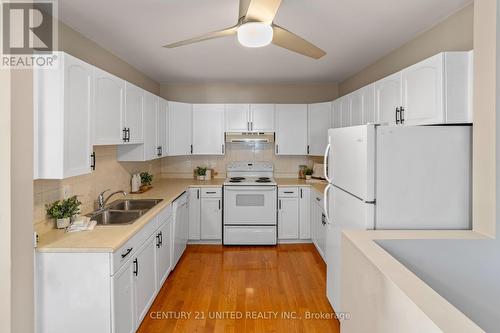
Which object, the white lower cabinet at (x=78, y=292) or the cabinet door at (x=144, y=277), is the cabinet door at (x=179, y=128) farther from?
the white lower cabinet at (x=78, y=292)

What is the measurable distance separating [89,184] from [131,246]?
3.13ft

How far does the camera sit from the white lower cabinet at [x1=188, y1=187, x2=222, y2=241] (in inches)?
165

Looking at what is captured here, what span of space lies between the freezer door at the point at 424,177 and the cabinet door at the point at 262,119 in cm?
265

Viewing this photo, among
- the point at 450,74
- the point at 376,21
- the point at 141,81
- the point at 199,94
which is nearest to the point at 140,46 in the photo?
the point at 141,81

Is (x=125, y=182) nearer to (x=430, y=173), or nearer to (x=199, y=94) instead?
(x=199, y=94)

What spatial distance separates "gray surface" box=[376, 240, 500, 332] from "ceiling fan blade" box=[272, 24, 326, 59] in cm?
142

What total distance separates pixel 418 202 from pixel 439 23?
1.53m

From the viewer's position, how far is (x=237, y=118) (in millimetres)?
4523

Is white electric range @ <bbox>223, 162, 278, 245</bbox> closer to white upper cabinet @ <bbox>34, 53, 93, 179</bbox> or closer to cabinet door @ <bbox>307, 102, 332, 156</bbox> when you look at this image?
cabinet door @ <bbox>307, 102, 332, 156</bbox>

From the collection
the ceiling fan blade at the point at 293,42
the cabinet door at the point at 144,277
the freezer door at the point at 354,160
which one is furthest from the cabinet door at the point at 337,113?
the cabinet door at the point at 144,277

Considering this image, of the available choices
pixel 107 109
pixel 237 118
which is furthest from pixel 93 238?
pixel 237 118

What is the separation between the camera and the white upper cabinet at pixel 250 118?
4.52 meters

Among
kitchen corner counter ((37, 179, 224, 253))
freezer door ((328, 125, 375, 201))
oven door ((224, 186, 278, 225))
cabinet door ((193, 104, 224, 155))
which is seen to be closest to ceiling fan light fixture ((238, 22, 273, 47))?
freezer door ((328, 125, 375, 201))

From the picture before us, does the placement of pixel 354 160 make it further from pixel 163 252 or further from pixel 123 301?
pixel 163 252
